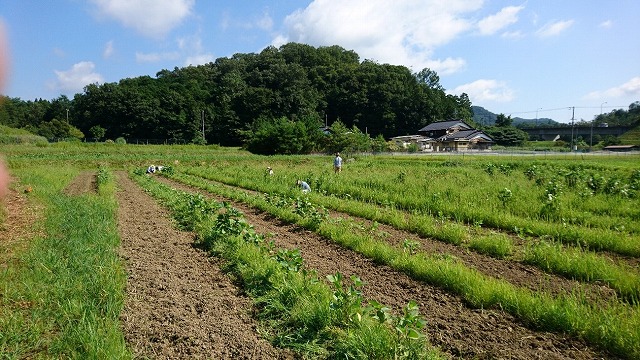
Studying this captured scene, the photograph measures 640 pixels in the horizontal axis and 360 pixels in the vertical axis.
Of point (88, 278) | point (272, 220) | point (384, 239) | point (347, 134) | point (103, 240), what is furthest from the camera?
point (347, 134)

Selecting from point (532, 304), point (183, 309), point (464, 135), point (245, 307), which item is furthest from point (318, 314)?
point (464, 135)

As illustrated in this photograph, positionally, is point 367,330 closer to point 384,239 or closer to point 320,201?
point 384,239

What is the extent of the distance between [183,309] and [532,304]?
3.89 m

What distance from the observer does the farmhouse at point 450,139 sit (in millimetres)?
63812

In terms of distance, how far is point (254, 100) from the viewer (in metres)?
62.6

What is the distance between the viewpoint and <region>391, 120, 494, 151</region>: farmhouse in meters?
63.8

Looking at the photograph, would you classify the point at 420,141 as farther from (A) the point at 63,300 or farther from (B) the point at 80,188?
(A) the point at 63,300

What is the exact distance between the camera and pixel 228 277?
525 cm

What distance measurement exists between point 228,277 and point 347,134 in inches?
1738

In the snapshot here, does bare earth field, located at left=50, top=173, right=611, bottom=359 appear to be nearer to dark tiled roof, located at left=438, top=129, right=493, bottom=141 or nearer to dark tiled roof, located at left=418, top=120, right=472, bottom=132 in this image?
dark tiled roof, located at left=438, top=129, right=493, bottom=141

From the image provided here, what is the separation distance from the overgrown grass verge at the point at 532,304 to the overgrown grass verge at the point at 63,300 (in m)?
3.80

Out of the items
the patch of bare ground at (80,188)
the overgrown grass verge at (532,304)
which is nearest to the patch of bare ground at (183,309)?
the overgrown grass verge at (532,304)

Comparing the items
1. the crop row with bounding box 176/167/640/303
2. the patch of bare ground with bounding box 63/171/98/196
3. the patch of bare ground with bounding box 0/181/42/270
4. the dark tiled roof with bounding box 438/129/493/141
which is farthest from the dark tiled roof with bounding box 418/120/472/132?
the patch of bare ground with bounding box 0/181/42/270

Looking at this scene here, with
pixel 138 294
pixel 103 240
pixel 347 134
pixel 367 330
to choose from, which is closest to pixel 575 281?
pixel 367 330
